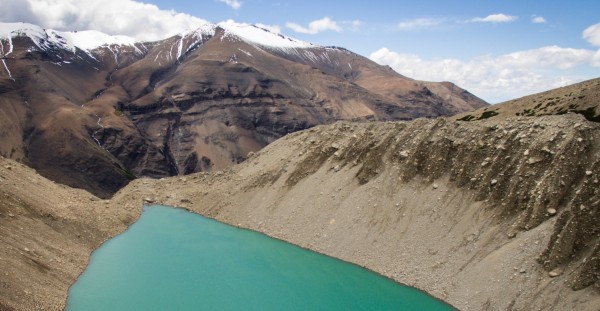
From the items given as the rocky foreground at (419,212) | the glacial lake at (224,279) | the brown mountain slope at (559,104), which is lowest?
the glacial lake at (224,279)

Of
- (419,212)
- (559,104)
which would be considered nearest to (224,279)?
(419,212)

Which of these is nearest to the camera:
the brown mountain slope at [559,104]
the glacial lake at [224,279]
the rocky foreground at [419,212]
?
the rocky foreground at [419,212]

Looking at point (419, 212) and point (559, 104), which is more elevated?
point (559, 104)

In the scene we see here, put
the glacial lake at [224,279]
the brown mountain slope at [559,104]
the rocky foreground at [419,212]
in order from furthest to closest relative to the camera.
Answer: the brown mountain slope at [559,104] < the glacial lake at [224,279] < the rocky foreground at [419,212]

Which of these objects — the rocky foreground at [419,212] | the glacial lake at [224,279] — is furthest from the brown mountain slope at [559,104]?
the glacial lake at [224,279]

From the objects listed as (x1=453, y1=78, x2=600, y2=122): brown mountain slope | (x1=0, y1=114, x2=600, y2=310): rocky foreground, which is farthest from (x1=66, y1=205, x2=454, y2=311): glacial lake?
(x1=453, y1=78, x2=600, y2=122): brown mountain slope

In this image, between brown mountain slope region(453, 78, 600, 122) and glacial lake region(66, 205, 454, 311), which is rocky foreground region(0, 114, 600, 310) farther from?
brown mountain slope region(453, 78, 600, 122)

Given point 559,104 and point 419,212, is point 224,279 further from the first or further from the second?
point 559,104

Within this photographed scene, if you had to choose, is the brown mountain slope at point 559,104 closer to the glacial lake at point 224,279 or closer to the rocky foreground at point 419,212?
the rocky foreground at point 419,212
